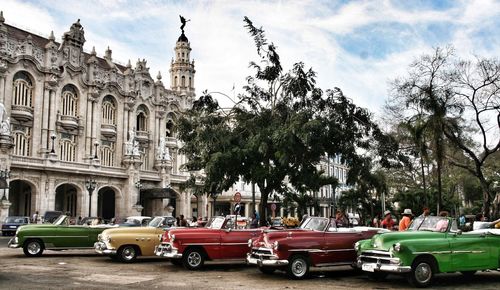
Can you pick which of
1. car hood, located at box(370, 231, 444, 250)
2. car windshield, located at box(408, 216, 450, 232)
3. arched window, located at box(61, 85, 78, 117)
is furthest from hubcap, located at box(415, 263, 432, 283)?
arched window, located at box(61, 85, 78, 117)

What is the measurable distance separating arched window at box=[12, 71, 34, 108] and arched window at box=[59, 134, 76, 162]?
168 inches

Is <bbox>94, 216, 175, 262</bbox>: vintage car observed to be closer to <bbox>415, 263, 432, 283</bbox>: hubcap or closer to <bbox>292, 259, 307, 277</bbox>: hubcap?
<bbox>292, 259, 307, 277</bbox>: hubcap

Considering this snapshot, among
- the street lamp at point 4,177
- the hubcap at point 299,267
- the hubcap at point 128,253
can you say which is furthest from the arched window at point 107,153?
the hubcap at point 299,267

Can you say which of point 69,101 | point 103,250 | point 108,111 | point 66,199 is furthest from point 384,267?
point 108,111

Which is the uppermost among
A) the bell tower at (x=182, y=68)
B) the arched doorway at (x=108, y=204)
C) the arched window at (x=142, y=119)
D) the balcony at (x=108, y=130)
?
the bell tower at (x=182, y=68)

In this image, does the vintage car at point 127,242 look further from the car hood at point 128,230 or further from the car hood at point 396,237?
the car hood at point 396,237

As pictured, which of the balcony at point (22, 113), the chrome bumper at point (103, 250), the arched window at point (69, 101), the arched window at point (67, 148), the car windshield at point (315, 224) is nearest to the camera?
the car windshield at point (315, 224)

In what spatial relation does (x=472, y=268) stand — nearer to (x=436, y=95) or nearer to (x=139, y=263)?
(x=139, y=263)

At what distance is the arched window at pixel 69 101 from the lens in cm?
4672

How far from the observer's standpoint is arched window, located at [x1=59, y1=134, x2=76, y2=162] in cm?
4594

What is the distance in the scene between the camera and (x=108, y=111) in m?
51.3

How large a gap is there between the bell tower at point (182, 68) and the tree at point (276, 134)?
42447 mm

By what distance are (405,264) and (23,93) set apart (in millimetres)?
39027

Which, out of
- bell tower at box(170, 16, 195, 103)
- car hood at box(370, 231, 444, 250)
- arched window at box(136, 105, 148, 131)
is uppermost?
bell tower at box(170, 16, 195, 103)
